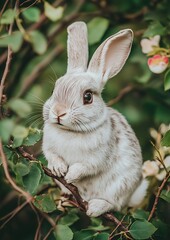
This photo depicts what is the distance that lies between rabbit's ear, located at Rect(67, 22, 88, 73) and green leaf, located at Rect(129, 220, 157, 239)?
0.54 m

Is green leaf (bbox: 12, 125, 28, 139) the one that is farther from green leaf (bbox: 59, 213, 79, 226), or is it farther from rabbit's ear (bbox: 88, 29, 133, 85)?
green leaf (bbox: 59, 213, 79, 226)

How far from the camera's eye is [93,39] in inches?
107

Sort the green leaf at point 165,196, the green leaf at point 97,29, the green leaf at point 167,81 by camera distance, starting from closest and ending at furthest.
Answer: the green leaf at point 165,196
the green leaf at point 167,81
the green leaf at point 97,29

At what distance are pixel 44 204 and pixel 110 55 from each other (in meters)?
A: 0.55

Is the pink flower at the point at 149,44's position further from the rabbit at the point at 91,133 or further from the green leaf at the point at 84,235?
the green leaf at the point at 84,235

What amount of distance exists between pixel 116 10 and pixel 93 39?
0.36 meters

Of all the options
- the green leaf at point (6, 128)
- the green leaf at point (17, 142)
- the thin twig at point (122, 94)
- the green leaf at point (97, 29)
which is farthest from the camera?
the thin twig at point (122, 94)

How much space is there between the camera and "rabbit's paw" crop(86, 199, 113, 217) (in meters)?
2.18

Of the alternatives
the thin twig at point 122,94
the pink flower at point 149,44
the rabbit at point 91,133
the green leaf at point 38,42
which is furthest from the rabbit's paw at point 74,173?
the thin twig at point 122,94

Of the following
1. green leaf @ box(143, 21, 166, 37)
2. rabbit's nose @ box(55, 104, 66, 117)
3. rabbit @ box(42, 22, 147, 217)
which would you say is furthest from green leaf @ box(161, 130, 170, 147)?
green leaf @ box(143, 21, 166, 37)

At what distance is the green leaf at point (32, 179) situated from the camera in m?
2.04

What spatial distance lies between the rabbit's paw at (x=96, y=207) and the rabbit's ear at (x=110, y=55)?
1.32ft

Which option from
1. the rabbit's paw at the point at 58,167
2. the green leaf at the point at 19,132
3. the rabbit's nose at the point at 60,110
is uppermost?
the green leaf at the point at 19,132

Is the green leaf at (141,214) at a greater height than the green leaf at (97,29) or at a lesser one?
lesser
